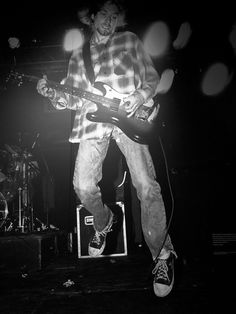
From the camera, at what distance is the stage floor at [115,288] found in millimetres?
1646

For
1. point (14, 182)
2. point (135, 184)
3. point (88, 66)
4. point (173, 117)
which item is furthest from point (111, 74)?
point (14, 182)

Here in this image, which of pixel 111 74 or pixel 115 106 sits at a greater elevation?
pixel 111 74

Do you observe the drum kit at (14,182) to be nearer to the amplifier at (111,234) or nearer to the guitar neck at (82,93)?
the amplifier at (111,234)

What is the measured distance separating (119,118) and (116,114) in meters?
0.05

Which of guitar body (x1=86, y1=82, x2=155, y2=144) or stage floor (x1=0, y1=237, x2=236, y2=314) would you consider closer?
stage floor (x1=0, y1=237, x2=236, y2=314)

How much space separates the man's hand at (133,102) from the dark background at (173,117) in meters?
0.32

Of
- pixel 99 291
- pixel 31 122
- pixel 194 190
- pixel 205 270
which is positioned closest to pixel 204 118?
pixel 194 190

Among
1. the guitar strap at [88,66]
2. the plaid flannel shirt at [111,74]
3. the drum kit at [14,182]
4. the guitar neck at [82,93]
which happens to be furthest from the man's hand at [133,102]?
the drum kit at [14,182]

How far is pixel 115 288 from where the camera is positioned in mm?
1999

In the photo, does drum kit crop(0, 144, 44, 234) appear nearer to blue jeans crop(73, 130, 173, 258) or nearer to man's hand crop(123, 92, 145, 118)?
blue jeans crop(73, 130, 173, 258)

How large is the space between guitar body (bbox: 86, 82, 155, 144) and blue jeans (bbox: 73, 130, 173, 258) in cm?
7

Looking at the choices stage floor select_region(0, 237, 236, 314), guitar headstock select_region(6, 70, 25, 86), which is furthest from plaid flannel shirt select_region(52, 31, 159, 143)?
stage floor select_region(0, 237, 236, 314)

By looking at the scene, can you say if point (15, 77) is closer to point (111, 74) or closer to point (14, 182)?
point (111, 74)

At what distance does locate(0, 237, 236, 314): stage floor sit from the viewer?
5.40ft
